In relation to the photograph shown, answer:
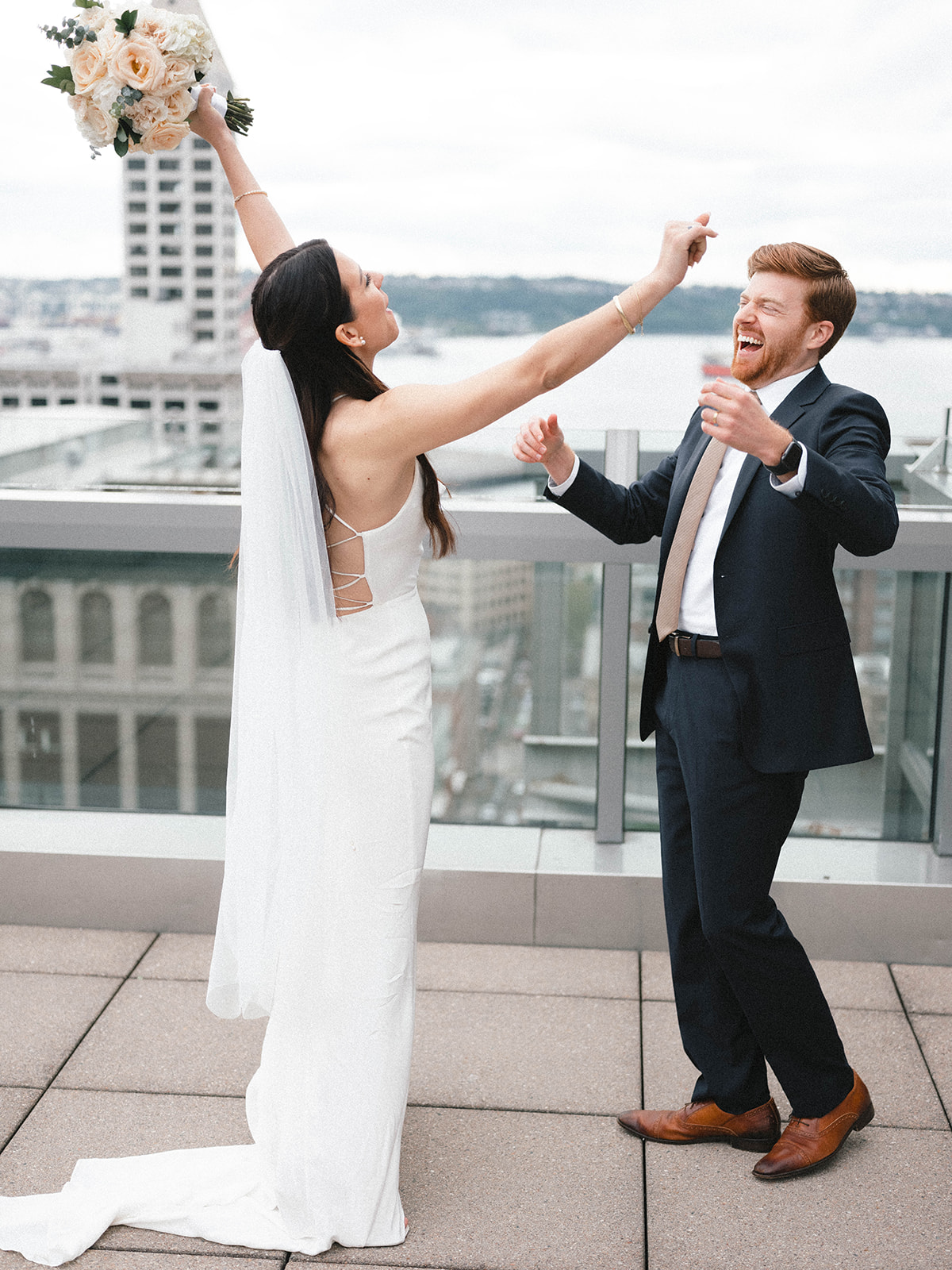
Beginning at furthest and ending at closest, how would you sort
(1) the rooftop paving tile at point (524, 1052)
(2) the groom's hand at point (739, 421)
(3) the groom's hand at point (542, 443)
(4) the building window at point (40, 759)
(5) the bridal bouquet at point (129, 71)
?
(4) the building window at point (40, 759) < (1) the rooftop paving tile at point (524, 1052) < (3) the groom's hand at point (542, 443) < (5) the bridal bouquet at point (129, 71) < (2) the groom's hand at point (739, 421)

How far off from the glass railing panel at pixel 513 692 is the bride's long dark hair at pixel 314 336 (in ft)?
4.25

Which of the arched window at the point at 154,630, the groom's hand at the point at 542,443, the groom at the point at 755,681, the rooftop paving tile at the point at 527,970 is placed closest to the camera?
the groom at the point at 755,681

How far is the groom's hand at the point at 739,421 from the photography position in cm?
161

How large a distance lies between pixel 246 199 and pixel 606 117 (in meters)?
7.69

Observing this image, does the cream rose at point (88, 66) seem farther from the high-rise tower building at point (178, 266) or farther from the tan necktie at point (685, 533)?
the high-rise tower building at point (178, 266)

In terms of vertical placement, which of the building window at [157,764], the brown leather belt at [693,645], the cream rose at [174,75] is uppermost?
the cream rose at [174,75]

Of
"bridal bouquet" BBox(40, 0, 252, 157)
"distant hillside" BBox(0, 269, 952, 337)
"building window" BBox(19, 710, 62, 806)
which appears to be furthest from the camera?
"building window" BBox(19, 710, 62, 806)

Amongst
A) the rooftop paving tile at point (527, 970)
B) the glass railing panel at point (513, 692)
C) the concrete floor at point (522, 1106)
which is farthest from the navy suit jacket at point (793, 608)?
the glass railing panel at point (513, 692)

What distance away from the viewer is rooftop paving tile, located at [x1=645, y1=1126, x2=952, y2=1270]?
1.88 m

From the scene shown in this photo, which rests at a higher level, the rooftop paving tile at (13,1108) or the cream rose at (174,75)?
the cream rose at (174,75)

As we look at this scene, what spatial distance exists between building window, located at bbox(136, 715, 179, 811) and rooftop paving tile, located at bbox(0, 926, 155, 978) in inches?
19.0

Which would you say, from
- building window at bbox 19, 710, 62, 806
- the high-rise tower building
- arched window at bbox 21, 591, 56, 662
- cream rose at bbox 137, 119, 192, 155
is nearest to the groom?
cream rose at bbox 137, 119, 192, 155

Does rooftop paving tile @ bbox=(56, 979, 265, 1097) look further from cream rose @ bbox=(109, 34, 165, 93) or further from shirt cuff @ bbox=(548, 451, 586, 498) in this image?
cream rose @ bbox=(109, 34, 165, 93)

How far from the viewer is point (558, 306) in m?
5.15
